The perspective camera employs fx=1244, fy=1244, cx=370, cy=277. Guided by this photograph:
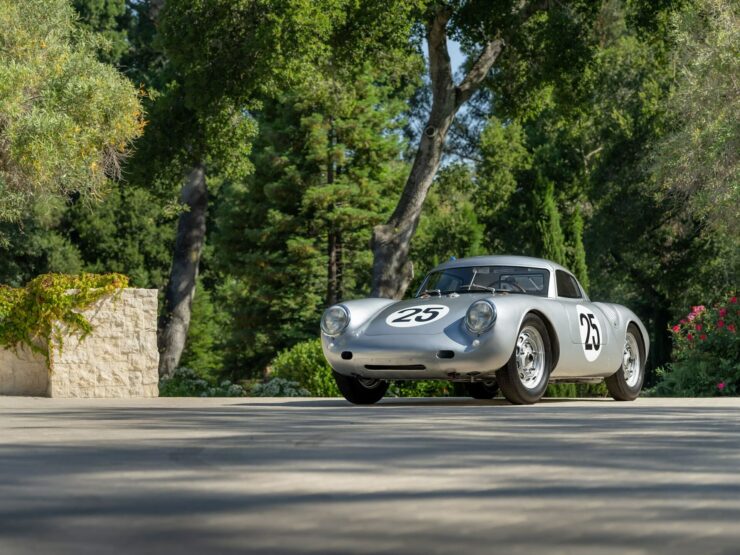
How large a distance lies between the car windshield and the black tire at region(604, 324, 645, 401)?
1602mm

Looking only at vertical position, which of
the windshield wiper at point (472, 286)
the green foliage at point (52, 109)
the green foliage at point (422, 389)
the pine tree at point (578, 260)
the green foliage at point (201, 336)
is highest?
the green foliage at point (52, 109)

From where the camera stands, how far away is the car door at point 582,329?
12.7 metres

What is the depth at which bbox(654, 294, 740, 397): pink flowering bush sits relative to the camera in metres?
17.9

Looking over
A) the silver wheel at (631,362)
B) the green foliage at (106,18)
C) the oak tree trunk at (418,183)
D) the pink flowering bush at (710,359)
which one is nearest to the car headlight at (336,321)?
the silver wheel at (631,362)

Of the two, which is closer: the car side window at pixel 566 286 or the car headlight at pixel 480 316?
the car headlight at pixel 480 316

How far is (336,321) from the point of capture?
39.7ft

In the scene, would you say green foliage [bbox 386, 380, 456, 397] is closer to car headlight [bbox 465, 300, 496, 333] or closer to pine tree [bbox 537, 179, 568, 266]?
pine tree [bbox 537, 179, 568, 266]

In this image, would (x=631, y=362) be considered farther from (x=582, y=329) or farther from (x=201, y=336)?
(x=201, y=336)

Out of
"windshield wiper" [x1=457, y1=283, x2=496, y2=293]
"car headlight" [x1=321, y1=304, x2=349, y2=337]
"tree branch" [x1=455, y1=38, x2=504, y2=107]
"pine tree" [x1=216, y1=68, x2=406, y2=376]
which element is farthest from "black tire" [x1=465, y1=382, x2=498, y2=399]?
"pine tree" [x1=216, y1=68, x2=406, y2=376]

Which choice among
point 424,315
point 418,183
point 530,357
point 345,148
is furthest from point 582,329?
point 345,148

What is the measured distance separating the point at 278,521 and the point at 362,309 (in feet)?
26.8

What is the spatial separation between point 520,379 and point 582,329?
51.6 inches

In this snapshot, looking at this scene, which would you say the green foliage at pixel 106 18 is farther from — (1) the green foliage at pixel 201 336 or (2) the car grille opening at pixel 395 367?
(2) the car grille opening at pixel 395 367

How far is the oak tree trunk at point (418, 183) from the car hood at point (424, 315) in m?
10.1
